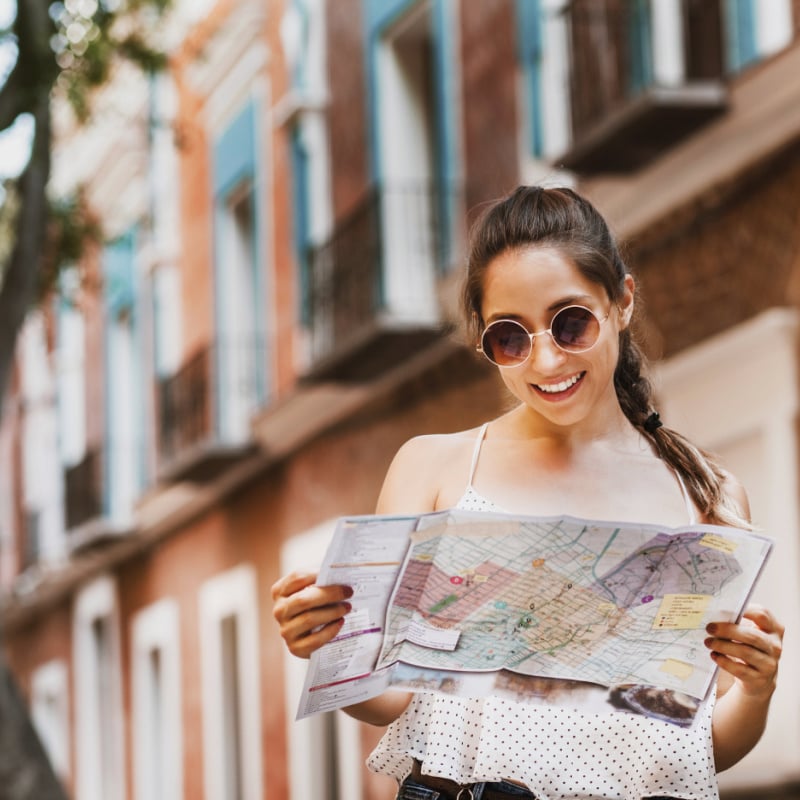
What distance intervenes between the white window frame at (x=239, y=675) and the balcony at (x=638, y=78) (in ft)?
23.0

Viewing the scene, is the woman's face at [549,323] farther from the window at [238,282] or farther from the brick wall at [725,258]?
the window at [238,282]

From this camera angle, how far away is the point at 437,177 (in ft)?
43.1

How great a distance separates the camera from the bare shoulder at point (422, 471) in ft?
10.7

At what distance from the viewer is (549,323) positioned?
315 centimetres

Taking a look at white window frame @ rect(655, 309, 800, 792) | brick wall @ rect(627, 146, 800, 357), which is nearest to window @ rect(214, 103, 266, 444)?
brick wall @ rect(627, 146, 800, 357)

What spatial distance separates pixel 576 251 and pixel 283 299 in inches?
496

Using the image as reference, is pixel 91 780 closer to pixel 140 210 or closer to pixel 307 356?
pixel 140 210

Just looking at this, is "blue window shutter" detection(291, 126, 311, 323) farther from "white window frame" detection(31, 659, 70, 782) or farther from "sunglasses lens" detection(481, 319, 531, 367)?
"sunglasses lens" detection(481, 319, 531, 367)

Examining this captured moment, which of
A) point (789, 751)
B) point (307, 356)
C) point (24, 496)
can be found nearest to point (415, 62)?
point (307, 356)

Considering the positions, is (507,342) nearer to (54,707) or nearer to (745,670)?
(745,670)

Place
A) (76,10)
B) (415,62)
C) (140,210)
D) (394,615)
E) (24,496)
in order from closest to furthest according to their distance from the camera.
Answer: (394,615) < (76,10) < (415,62) < (140,210) < (24,496)

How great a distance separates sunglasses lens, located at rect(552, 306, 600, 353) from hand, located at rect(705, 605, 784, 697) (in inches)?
18.9

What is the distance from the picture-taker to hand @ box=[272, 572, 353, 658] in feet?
9.93

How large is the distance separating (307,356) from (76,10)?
4852mm
